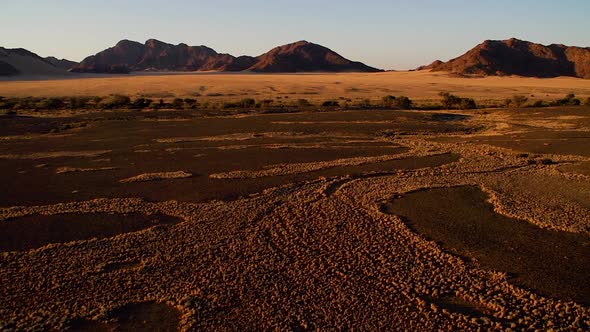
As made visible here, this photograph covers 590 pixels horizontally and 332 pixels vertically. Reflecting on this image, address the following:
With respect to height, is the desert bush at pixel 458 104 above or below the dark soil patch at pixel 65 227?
above

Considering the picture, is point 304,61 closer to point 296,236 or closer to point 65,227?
point 65,227

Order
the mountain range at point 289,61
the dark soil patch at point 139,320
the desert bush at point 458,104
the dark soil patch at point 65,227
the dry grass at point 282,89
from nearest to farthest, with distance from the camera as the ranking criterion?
the dark soil patch at point 139,320 < the dark soil patch at point 65,227 < the desert bush at point 458,104 < the dry grass at point 282,89 < the mountain range at point 289,61

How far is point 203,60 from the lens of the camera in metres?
159

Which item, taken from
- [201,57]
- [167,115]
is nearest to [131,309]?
[167,115]

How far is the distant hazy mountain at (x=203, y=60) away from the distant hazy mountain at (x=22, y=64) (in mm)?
12742

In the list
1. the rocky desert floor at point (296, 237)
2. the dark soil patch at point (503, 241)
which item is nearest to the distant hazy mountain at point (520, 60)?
the rocky desert floor at point (296, 237)

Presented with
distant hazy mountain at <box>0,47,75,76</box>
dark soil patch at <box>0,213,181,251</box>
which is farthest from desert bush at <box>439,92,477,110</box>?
distant hazy mountain at <box>0,47,75,76</box>

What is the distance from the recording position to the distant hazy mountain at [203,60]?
433 feet

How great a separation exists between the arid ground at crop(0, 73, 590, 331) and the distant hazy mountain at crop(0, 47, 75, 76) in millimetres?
85654

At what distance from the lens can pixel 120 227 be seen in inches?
400

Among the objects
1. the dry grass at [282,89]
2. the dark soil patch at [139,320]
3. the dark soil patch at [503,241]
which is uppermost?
the dry grass at [282,89]

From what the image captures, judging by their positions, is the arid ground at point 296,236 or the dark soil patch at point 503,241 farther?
the dark soil patch at point 503,241

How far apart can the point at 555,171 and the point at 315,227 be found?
8411 mm

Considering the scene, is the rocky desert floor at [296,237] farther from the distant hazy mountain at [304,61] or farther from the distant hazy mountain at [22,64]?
the distant hazy mountain at [304,61]
